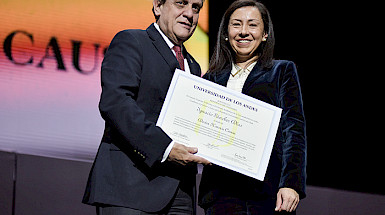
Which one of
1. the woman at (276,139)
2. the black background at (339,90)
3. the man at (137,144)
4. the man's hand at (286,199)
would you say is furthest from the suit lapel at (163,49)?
the black background at (339,90)

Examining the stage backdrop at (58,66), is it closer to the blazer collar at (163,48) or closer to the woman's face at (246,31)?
the woman's face at (246,31)

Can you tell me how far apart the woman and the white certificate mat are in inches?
4.1

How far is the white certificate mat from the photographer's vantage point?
4.55 feet

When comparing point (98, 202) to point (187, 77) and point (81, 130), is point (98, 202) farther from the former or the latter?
point (81, 130)

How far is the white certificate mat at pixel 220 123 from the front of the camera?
139 cm

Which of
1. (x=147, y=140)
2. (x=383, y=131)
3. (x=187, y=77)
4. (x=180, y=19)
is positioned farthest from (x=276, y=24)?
(x=147, y=140)

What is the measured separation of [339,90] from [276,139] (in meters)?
1.08

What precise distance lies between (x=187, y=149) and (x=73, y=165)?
167 centimetres

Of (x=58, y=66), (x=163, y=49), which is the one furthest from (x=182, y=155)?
(x=58, y=66)

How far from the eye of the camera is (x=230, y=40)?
1.74 meters

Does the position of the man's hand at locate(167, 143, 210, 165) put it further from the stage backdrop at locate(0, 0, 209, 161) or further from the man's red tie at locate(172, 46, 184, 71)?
the stage backdrop at locate(0, 0, 209, 161)

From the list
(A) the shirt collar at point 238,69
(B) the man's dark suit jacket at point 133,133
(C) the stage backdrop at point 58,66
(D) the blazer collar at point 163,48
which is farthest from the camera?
(C) the stage backdrop at point 58,66

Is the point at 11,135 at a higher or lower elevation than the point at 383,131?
lower

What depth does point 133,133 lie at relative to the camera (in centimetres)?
131
